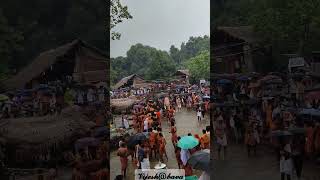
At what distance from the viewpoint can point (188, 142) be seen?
7539 millimetres

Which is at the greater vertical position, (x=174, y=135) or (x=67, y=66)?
(x=67, y=66)

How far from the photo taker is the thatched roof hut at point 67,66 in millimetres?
7223

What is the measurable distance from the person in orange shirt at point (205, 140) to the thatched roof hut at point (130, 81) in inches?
66.6

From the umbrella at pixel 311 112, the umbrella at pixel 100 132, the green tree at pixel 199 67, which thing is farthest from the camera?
the green tree at pixel 199 67

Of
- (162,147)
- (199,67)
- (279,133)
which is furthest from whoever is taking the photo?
(199,67)

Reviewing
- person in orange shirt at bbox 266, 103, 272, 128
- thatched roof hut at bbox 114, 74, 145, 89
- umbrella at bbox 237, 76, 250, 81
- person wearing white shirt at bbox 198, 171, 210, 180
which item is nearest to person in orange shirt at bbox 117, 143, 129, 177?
thatched roof hut at bbox 114, 74, 145, 89

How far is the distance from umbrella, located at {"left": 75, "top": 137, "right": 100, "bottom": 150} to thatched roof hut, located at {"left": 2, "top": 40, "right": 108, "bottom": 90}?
906 mm

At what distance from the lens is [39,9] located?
7.18 meters

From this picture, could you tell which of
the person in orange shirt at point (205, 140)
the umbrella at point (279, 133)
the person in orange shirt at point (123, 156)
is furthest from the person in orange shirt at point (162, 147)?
the umbrella at point (279, 133)

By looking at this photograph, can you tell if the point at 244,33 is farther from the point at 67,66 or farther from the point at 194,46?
the point at 67,66

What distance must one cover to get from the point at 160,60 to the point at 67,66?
2113 mm

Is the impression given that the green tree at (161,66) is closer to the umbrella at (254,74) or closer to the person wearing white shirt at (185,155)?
the person wearing white shirt at (185,155)

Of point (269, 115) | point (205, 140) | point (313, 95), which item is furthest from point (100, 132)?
point (313, 95)

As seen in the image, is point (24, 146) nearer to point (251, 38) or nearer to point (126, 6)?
point (126, 6)
